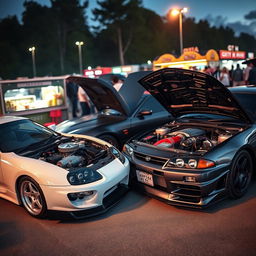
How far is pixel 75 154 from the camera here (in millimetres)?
4062

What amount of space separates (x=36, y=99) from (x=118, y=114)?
3.24 meters

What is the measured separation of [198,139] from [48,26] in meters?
56.3

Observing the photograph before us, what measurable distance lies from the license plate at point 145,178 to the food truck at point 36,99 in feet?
13.8

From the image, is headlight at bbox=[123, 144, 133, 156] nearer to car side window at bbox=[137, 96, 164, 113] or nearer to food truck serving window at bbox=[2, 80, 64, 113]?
Answer: car side window at bbox=[137, 96, 164, 113]

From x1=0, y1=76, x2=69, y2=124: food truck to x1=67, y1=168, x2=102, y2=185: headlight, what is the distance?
4293mm

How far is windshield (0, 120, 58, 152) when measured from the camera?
4.03m

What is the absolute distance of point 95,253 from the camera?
2824 millimetres

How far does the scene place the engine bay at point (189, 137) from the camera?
3.96 meters

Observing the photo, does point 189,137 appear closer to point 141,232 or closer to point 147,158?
point 147,158

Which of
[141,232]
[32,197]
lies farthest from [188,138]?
[32,197]

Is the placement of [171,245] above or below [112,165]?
below

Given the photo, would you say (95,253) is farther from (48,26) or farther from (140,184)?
(48,26)

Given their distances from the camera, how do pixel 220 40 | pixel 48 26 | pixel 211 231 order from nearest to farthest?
pixel 211 231 < pixel 48 26 < pixel 220 40

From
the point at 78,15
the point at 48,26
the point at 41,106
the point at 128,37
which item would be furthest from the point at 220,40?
the point at 41,106
